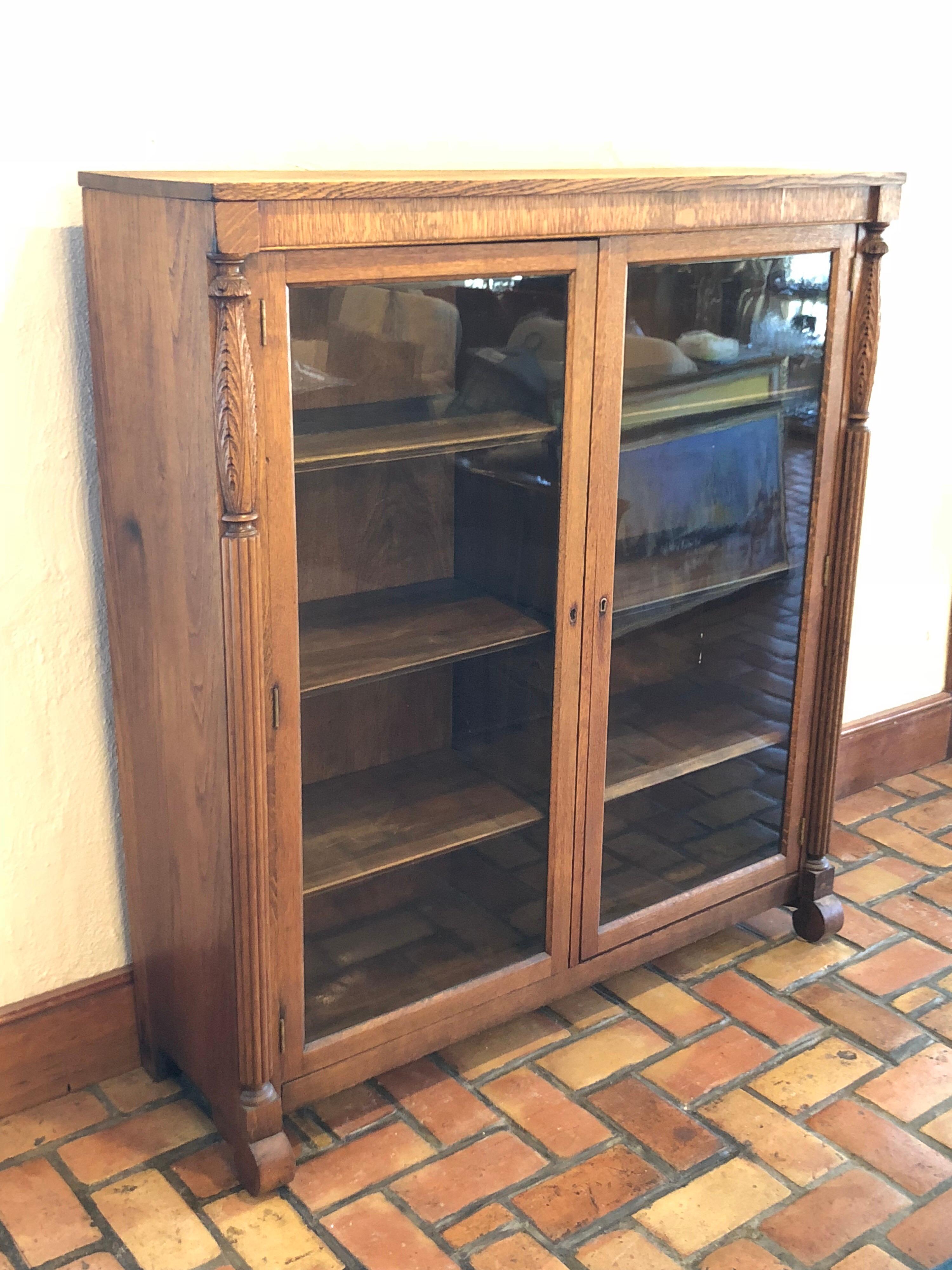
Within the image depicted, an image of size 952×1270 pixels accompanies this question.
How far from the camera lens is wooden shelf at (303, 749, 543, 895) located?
76.0 inches

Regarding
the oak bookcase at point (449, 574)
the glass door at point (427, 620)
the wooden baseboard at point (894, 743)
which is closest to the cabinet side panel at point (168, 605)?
the oak bookcase at point (449, 574)

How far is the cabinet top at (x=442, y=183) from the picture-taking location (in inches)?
60.7


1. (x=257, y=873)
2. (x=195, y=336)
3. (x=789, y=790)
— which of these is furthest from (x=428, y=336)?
(x=789, y=790)

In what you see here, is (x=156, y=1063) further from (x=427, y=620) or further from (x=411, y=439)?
(x=411, y=439)

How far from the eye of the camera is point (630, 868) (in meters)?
2.31

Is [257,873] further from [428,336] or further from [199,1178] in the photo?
[428,336]

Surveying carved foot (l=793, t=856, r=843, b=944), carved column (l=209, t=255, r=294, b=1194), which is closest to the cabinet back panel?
carved column (l=209, t=255, r=294, b=1194)

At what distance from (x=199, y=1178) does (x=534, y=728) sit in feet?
2.73

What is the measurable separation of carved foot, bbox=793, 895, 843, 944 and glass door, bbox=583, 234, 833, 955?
0.11 m

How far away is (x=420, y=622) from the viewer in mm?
2010

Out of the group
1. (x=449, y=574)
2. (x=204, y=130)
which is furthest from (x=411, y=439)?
(x=204, y=130)

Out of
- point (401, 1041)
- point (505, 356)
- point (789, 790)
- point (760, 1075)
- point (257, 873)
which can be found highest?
point (505, 356)

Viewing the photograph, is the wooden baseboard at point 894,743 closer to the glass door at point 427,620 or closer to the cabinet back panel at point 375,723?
the glass door at point 427,620

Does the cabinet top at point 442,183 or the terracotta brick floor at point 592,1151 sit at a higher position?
the cabinet top at point 442,183
